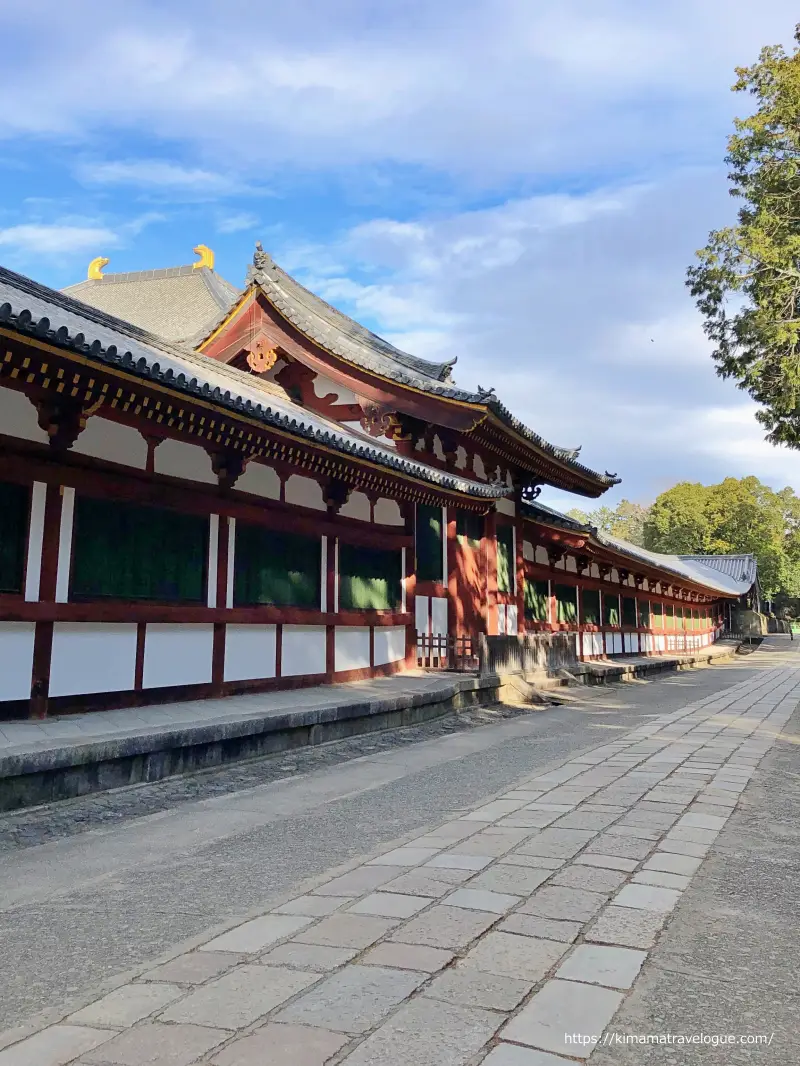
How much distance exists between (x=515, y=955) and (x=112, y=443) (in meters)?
6.89

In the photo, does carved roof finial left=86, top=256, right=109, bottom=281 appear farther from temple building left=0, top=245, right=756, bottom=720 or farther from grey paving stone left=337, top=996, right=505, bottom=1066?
grey paving stone left=337, top=996, right=505, bottom=1066

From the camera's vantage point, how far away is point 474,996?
9.04ft

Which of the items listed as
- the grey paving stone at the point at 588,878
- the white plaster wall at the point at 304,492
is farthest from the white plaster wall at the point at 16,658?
the grey paving stone at the point at 588,878

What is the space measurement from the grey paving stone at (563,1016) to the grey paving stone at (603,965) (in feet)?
0.23

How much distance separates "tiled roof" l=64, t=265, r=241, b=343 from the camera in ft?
71.4

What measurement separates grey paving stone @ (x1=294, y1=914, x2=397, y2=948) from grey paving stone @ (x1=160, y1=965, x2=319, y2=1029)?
31 cm

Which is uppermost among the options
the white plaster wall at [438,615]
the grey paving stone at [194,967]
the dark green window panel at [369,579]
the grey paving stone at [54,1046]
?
the dark green window panel at [369,579]

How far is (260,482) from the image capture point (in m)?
10.3

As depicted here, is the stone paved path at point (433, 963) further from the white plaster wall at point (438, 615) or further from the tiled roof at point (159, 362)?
the white plaster wall at point (438, 615)

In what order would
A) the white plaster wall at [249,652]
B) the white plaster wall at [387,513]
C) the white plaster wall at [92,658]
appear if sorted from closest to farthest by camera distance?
the white plaster wall at [92,658] < the white plaster wall at [249,652] < the white plaster wall at [387,513]

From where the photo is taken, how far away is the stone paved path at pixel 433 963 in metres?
2.46

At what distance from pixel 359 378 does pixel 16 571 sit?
26.9 ft

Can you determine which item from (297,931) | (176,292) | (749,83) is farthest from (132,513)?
(176,292)

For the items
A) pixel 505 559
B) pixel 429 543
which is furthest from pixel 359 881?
pixel 505 559
